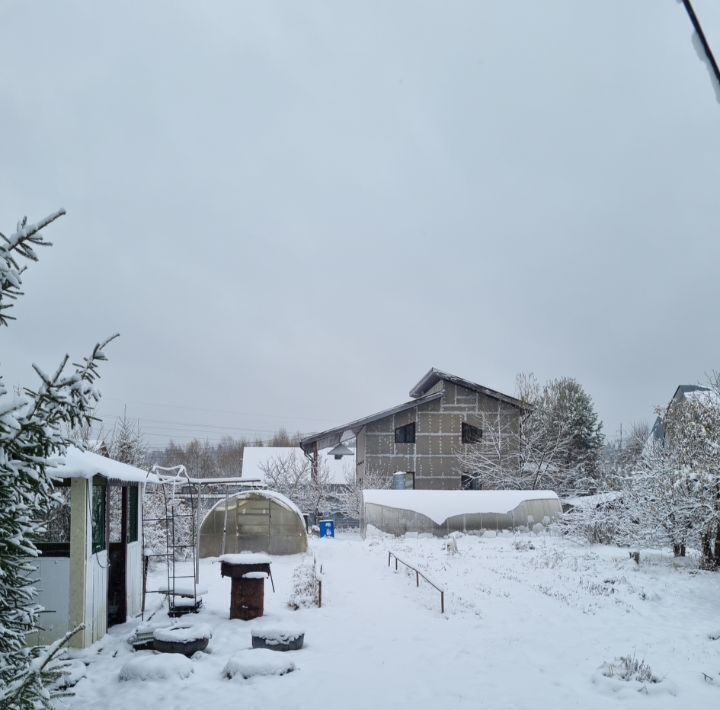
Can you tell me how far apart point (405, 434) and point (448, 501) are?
8838 millimetres

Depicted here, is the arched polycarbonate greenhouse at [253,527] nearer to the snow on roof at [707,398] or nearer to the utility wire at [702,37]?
the snow on roof at [707,398]

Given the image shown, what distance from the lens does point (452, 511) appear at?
88.3 feet

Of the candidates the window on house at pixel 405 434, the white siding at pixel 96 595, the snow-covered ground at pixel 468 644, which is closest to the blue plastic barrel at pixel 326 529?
the window on house at pixel 405 434

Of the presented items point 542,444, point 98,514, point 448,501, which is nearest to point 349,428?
point 448,501

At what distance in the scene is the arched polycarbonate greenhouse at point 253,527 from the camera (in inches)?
830

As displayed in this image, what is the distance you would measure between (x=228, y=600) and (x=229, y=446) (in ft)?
358

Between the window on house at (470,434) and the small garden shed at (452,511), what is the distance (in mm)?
8297

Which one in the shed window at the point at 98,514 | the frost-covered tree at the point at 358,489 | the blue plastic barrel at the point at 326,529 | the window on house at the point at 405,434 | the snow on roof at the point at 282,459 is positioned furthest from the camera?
the snow on roof at the point at 282,459

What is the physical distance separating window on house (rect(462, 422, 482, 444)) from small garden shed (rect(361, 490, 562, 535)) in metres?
8.30

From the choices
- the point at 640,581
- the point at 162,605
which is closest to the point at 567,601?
the point at 640,581

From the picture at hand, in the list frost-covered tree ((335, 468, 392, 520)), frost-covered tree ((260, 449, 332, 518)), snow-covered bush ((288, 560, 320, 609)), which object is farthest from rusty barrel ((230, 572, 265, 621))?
frost-covered tree ((260, 449, 332, 518))

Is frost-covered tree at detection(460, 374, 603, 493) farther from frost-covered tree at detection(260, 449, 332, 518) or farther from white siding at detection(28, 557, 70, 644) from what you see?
white siding at detection(28, 557, 70, 644)

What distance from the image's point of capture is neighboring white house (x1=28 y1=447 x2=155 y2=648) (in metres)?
9.80

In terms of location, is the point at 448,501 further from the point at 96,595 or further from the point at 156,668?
the point at 156,668
